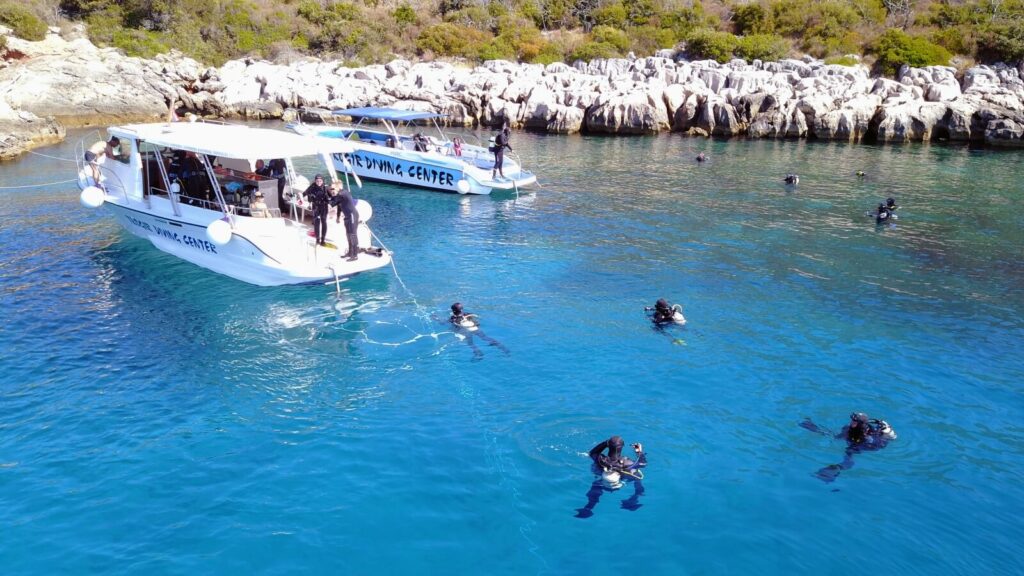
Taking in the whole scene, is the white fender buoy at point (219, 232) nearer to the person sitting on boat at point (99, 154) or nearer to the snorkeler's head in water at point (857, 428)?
the person sitting on boat at point (99, 154)

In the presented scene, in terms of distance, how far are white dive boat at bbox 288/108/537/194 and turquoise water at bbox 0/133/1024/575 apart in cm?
701

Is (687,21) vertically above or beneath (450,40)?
above

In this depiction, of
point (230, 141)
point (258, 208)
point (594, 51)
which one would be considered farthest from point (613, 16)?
point (258, 208)

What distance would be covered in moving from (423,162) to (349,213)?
42.5 ft

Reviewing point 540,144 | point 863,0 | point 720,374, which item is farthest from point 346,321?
point 863,0

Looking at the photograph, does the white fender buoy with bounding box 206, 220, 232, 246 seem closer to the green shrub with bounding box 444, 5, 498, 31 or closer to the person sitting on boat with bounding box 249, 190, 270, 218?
the person sitting on boat with bounding box 249, 190, 270, 218

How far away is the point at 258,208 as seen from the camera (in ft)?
57.8

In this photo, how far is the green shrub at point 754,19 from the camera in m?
61.5

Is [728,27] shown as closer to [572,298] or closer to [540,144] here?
[540,144]

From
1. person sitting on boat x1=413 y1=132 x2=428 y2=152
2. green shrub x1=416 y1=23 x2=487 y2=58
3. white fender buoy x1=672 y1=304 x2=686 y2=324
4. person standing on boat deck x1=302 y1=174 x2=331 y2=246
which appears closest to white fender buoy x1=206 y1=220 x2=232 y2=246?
person standing on boat deck x1=302 y1=174 x2=331 y2=246

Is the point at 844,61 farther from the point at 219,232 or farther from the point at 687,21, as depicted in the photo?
the point at 219,232

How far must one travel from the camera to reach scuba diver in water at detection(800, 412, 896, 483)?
10656 mm

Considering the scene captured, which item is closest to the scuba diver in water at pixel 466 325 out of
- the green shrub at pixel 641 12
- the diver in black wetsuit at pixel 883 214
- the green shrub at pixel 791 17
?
the diver in black wetsuit at pixel 883 214

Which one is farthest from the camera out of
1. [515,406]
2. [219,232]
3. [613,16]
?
[613,16]
